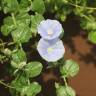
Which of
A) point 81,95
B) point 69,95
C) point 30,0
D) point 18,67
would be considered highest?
point 30,0

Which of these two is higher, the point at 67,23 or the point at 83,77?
the point at 67,23

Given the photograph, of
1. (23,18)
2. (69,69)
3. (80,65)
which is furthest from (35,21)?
(80,65)

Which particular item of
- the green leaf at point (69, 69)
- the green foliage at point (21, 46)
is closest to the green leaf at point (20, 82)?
the green foliage at point (21, 46)

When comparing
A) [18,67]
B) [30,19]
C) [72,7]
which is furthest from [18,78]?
[72,7]

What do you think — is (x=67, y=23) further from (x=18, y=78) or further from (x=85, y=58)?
(x=18, y=78)

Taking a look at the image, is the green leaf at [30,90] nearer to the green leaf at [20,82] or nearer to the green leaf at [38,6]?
the green leaf at [20,82]

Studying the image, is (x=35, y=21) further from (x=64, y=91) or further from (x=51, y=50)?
(x=64, y=91)

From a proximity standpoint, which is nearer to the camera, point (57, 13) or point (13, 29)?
point (13, 29)

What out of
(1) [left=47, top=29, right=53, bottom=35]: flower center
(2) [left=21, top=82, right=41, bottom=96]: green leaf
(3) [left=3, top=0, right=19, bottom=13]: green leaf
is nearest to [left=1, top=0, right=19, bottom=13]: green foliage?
(3) [left=3, top=0, right=19, bottom=13]: green leaf
